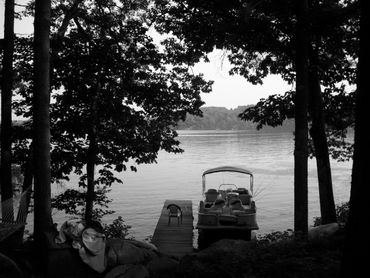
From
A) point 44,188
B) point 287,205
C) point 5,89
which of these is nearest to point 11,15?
point 5,89

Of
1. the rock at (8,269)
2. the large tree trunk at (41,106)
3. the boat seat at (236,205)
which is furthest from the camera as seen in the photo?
the boat seat at (236,205)

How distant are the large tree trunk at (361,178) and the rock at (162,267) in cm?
382

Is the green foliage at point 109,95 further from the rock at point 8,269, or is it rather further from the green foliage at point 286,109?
the rock at point 8,269

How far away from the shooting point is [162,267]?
25.3 feet

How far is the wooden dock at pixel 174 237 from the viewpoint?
48.9 feet

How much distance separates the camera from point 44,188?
8.09 metres

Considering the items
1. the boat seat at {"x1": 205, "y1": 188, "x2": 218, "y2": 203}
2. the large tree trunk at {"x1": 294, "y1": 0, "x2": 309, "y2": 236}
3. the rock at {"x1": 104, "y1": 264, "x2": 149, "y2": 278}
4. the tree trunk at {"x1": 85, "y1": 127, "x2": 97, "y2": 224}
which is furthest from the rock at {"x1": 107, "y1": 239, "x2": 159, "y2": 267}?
the boat seat at {"x1": 205, "y1": 188, "x2": 218, "y2": 203}

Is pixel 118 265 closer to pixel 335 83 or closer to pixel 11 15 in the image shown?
pixel 11 15

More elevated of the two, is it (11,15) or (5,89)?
(11,15)

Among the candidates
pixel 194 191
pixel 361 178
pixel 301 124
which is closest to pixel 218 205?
pixel 301 124

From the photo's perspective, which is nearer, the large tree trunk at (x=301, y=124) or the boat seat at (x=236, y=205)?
the large tree trunk at (x=301, y=124)

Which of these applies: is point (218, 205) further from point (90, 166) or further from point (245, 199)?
point (90, 166)

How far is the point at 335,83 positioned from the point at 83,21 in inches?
437

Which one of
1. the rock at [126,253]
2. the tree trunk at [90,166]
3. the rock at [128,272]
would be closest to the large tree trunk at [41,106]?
the rock at [126,253]
